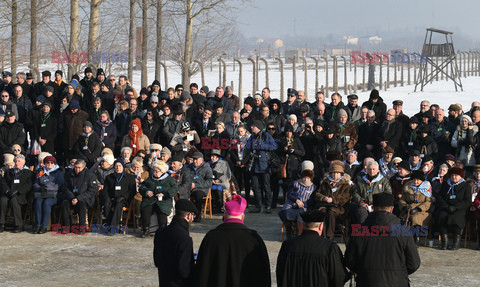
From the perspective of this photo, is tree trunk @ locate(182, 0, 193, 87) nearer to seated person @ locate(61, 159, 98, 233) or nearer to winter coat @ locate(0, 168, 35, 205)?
winter coat @ locate(0, 168, 35, 205)

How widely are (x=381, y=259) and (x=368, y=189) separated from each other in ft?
18.7

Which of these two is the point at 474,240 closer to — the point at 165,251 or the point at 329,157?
the point at 329,157

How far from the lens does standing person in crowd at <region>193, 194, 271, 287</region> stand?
24.0 ft

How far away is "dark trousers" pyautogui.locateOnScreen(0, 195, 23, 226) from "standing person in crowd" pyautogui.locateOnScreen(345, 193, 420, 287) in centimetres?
837

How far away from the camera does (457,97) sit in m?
39.6

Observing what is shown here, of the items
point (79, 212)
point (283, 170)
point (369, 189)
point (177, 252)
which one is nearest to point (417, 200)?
point (369, 189)

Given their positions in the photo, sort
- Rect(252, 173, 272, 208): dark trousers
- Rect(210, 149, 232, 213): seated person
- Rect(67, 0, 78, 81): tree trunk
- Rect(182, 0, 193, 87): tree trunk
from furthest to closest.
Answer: Rect(182, 0, 193, 87): tree trunk < Rect(67, 0, 78, 81): tree trunk < Rect(252, 173, 272, 208): dark trousers < Rect(210, 149, 232, 213): seated person

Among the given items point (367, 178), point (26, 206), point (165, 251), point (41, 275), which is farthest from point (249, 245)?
point (26, 206)

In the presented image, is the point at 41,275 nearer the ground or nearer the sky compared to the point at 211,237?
nearer the ground

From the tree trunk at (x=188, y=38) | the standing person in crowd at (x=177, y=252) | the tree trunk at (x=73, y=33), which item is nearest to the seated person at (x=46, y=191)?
the standing person in crowd at (x=177, y=252)

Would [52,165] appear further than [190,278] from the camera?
Yes

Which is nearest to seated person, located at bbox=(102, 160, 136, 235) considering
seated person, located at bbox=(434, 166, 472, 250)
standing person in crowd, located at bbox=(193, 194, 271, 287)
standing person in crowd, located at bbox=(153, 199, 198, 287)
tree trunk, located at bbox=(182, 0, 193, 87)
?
seated person, located at bbox=(434, 166, 472, 250)

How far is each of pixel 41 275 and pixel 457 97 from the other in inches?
1233

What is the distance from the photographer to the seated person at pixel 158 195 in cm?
1401
